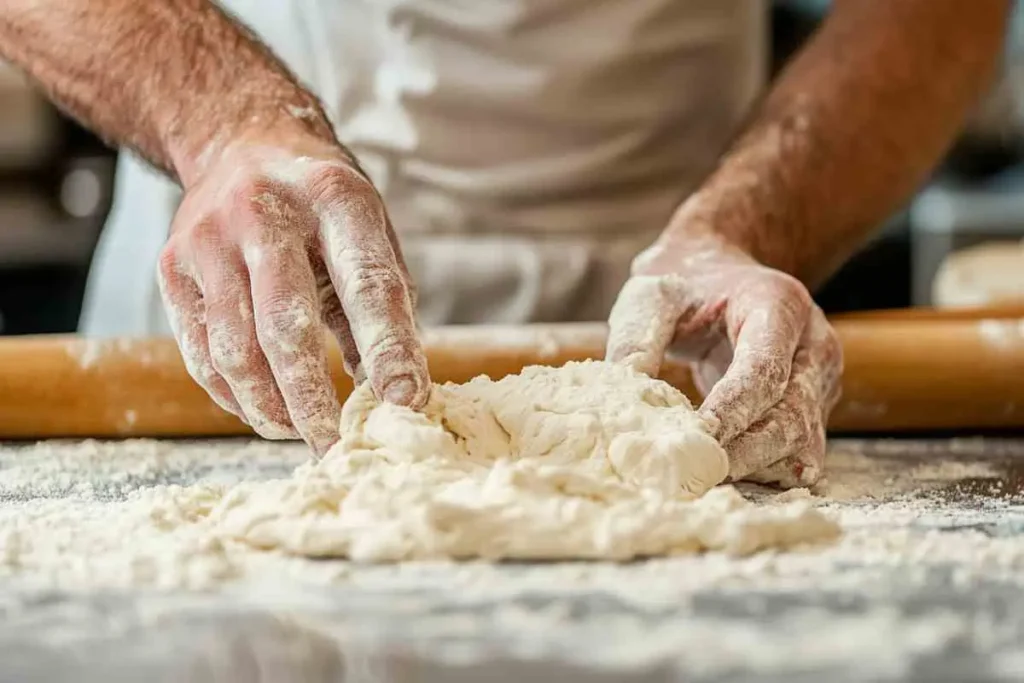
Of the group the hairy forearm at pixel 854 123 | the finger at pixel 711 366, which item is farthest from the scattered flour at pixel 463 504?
the hairy forearm at pixel 854 123

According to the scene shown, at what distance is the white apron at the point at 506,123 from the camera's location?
168 centimetres

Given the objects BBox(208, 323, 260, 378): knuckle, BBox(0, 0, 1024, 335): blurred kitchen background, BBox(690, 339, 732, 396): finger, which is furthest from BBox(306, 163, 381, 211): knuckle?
BBox(0, 0, 1024, 335): blurred kitchen background

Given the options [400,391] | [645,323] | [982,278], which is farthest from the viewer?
[982,278]

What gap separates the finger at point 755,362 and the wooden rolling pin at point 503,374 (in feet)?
0.74

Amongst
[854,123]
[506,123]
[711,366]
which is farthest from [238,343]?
[854,123]

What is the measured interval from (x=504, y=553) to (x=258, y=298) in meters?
0.32

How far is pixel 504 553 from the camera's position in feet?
2.70

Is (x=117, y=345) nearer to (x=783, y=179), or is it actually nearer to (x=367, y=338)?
(x=367, y=338)

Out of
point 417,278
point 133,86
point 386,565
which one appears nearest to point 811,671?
point 386,565

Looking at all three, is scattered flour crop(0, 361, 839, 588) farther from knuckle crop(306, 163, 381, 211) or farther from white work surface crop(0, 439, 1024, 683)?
knuckle crop(306, 163, 381, 211)

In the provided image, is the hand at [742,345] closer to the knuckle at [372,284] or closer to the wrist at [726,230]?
the wrist at [726,230]

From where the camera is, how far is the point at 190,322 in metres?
1.07

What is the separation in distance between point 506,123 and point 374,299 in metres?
0.79

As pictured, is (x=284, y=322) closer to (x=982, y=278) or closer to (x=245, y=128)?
(x=245, y=128)
